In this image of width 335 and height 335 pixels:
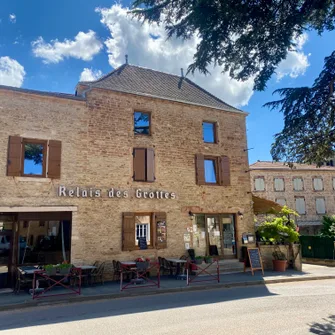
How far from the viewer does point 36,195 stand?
1124 cm

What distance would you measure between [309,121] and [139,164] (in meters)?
7.18

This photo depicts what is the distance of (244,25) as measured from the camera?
7094 millimetres

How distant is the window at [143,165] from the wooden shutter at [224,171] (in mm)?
3611

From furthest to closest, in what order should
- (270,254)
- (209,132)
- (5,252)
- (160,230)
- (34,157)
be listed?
(209,132)
(270,254)
(160,230)
(34,157)
(5,252)

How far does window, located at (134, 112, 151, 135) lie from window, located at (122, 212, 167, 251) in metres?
3.66

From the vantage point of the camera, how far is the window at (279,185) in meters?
33.5

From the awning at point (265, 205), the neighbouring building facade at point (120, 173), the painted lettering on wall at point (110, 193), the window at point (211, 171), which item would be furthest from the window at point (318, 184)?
the painted lettering on wall at point (110, 193)

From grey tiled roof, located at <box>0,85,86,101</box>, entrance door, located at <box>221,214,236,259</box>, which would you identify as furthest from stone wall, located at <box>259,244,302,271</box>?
grey tiled roof, located at <box>0,85,86,101</box>

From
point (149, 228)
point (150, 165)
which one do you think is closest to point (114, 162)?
point (150, 165)

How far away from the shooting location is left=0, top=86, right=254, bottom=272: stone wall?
11469 mm

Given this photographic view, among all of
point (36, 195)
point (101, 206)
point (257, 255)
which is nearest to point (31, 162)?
point (36, 195)

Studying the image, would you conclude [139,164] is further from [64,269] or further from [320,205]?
[320,205]

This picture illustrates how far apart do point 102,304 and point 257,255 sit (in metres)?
7.64

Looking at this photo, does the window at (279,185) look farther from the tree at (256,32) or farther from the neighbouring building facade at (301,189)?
the tree at (256,32)
